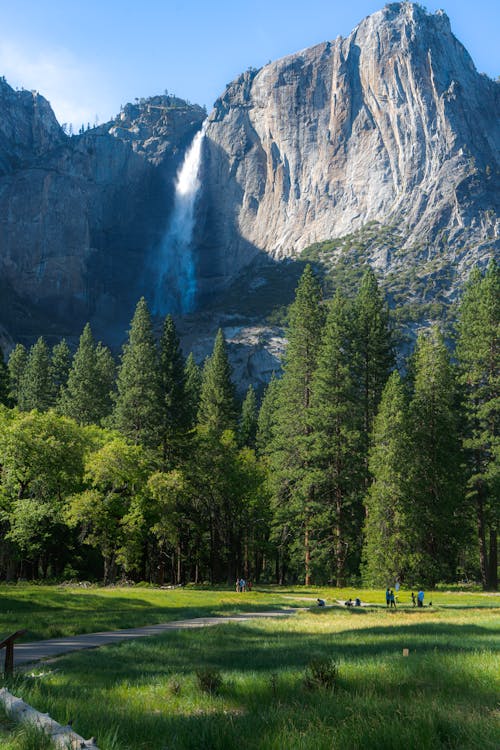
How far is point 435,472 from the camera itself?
154 ft

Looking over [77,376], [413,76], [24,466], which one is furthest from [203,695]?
[413,76]

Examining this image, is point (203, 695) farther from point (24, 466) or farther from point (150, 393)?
point (150, 393)

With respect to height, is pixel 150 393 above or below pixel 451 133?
below

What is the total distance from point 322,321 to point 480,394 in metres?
15.6

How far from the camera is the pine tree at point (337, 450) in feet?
157

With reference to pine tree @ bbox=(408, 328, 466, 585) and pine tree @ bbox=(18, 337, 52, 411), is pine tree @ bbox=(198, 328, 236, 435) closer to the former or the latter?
pine tree @ bbox=(18, 337, 52, 411)

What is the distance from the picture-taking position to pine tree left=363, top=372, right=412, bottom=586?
139 feet

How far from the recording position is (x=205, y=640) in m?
15.9

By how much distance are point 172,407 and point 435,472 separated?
22.1 m

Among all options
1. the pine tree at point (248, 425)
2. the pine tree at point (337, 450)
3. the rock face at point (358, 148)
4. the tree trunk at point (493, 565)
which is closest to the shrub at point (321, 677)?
the pine tree at point (337, 450)

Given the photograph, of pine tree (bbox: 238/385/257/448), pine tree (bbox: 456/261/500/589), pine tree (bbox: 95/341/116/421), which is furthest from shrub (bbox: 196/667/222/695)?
pine tree (bbox: 238/385/257/448)

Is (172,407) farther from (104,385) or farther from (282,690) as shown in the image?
(282,690)

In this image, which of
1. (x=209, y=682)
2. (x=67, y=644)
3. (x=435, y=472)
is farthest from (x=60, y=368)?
(x=209, y=682)

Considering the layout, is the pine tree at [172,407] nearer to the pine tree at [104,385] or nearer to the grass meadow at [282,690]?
the pine tree at [104,385]
